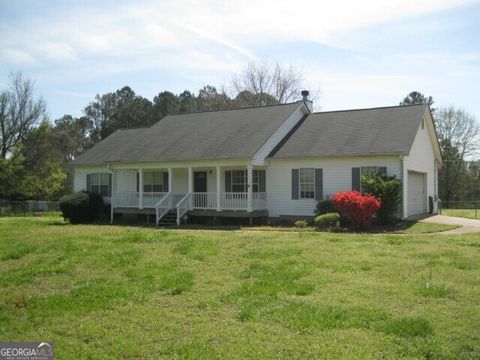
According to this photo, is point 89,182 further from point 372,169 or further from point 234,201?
point 372,169

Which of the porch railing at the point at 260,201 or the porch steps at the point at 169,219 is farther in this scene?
the porch steps at the point at 169,219

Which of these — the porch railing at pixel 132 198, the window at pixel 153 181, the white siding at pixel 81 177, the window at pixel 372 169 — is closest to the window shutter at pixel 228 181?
the porch railing at pixel 132 198

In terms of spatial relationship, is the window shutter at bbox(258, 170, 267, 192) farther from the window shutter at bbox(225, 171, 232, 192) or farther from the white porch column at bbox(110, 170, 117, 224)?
the white porch column at bbox(110, 170, 117, 224)

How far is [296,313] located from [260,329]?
780 millimetres

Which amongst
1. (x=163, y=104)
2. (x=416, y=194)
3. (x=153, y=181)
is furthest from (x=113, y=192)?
(x=163, y=104)

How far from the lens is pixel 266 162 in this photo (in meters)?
24.0

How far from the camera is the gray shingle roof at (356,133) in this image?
71.8 ft

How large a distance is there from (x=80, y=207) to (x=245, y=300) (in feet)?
66.4

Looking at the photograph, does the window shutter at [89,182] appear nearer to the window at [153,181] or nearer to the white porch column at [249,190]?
the window at [153,181]

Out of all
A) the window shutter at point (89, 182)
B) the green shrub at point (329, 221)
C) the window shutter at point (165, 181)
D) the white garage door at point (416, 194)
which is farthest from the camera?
the window shutter at point (89, 182)

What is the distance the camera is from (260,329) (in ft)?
22.2

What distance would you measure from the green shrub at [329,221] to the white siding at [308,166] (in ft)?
8.57

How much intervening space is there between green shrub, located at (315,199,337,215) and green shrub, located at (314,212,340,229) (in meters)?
1.19

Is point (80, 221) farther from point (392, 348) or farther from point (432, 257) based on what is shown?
point (392, 348)
